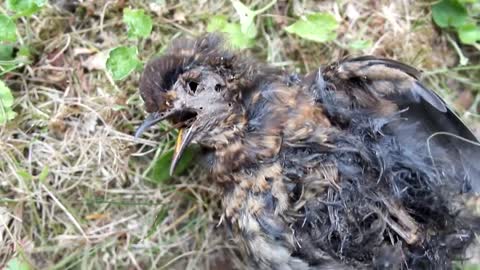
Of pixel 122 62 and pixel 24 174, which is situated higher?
pixel 122 62

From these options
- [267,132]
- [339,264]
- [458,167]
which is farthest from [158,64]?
[458,167]

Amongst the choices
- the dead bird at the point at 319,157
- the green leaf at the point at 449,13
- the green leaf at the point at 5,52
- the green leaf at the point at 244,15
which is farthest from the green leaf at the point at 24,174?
the green leaf at the point at 449,13

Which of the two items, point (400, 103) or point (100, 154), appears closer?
point (400, 103)

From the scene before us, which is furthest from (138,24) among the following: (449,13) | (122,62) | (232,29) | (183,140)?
(449,13)

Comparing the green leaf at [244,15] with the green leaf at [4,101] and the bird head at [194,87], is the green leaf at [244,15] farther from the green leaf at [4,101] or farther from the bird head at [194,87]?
the green leaf at [4,101]

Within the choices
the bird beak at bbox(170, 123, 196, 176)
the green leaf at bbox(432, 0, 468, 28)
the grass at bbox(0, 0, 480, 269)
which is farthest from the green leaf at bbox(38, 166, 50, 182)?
the green leaf at bbox(432, 0, 468, 28)

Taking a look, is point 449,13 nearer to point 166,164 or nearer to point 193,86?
point 193,86
